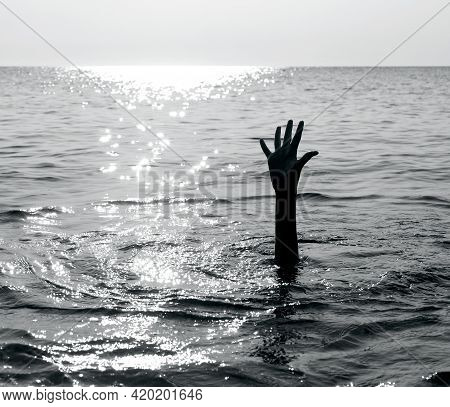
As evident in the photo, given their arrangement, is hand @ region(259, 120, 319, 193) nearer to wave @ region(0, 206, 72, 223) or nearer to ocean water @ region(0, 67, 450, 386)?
ocean water @ region(0, 67, 450, 386)

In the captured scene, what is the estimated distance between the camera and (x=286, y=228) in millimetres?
9164

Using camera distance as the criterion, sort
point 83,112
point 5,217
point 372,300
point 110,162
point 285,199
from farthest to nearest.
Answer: point 83,112
point 110,162
point 5,217
point 285,199
point 372,300

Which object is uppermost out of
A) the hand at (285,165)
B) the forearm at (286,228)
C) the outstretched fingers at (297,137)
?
the outstretched fingers at (297,137)

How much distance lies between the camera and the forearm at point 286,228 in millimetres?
8820

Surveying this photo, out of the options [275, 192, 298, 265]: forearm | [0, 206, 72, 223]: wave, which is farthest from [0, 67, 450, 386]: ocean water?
[275, 192, 298, 265]: forearm

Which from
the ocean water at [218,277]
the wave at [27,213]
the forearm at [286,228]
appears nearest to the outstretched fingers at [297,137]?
the forearm at [286,228]

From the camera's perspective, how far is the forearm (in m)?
8.82

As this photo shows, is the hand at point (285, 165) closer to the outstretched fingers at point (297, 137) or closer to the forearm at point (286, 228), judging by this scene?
the outstretched fingers at point (297, 137)

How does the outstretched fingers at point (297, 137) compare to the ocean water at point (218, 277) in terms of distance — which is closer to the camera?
the ocean water at point (218, 277)

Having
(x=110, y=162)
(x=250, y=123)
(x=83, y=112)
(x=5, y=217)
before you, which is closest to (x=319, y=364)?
(x=5, y=217)

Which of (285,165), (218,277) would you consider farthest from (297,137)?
(218,277)
